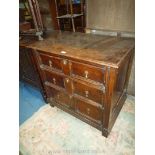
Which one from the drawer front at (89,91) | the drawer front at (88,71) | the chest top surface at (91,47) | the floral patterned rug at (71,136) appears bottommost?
the floral patterned rug at (71,136)

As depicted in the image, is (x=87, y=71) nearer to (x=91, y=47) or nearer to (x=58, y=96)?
(x=91, y=47)

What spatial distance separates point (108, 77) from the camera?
103 centimetres

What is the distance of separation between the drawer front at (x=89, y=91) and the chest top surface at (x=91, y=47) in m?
0.27

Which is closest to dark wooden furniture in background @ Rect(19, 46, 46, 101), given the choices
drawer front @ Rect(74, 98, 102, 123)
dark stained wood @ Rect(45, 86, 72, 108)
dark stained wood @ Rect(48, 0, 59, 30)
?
dark stained wood @ Rect(45, 86, 72, 108)

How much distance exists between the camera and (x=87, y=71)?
3.69 ft

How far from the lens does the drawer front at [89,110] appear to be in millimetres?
1324

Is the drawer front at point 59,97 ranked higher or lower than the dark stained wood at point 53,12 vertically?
lower

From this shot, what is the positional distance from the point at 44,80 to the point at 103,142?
904 millimetres

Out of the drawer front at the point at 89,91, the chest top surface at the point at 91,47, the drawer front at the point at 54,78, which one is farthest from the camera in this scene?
the drawer front at the point at 54,78

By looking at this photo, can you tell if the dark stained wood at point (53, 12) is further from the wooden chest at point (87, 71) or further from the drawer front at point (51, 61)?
the drawer front at point (51, 61)

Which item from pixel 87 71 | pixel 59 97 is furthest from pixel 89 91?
pixel 59 97

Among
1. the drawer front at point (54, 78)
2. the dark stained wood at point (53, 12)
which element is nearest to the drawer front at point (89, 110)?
the drawer front at point (54, 78)
